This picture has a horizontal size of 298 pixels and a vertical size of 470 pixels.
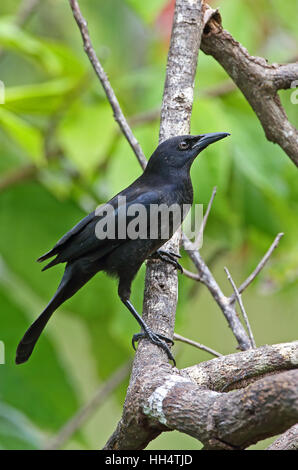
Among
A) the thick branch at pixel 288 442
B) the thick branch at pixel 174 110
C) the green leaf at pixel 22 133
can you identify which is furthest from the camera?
A: the green leaf at pixel 22 133

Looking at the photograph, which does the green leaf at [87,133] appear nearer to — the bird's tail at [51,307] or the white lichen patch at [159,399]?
the bird's tail at [51,307]

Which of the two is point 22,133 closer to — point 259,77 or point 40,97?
point 40,97

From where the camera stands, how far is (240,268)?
5.43m

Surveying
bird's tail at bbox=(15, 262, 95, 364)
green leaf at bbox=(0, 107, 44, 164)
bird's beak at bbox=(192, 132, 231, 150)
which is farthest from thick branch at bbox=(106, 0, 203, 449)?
green leaf at bbox=(0, 107, 44, 164)

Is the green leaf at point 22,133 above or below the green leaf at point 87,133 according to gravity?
below

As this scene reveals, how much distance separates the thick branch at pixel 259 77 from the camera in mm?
3148

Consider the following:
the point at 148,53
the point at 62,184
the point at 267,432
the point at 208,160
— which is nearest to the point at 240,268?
the point at 62,184

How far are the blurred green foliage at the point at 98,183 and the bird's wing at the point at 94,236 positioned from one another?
522 mm

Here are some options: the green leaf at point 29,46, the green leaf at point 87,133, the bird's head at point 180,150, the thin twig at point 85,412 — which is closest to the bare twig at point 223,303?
the bird's head at point 180,150

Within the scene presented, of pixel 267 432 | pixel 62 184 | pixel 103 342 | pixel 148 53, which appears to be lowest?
pixel 267 432

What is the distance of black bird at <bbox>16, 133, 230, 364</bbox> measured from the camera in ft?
10.1

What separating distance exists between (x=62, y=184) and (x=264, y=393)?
123 inches

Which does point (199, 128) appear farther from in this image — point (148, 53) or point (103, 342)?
point (148, 53)

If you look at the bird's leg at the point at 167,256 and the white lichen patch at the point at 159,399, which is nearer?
the white lichen patch at the point at 159,399
